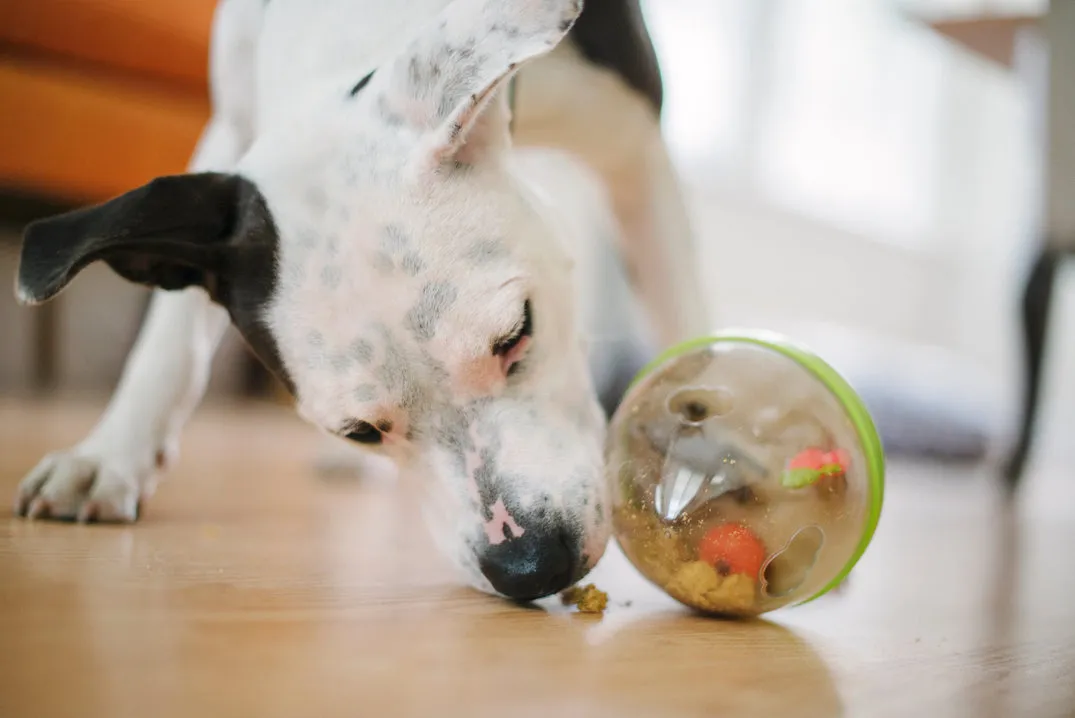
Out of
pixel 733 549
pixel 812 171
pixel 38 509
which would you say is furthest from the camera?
pixel 812 171

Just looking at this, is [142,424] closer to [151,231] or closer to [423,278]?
[151,231]

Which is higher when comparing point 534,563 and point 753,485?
point 753,485

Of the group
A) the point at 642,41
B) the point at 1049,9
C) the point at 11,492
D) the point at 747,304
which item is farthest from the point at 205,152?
the point at 747,304

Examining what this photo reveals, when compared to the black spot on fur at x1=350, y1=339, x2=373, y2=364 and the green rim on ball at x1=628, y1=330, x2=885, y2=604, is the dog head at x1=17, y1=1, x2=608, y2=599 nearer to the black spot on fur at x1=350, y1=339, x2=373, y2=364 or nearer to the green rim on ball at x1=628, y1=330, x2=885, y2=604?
the black spot on fur at x1=350, y1=339, x2=373, y2=364

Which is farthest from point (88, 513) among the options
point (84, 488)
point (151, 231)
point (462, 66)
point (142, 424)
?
point (462, 66)

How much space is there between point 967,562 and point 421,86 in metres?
1.20

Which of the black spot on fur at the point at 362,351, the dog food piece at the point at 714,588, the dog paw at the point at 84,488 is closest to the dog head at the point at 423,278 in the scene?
the black spot on fur at the point at 362,351

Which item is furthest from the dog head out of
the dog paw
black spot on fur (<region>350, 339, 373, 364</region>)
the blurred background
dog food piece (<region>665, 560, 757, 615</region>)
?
the blurred background

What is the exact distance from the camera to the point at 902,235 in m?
6.61

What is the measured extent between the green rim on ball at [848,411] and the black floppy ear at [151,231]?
573mm

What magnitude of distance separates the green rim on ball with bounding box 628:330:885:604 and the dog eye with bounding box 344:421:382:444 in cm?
38

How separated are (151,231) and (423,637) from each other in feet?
1.91

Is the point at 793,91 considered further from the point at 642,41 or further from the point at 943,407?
the point at 642,41

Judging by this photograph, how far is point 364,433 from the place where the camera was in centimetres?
116
